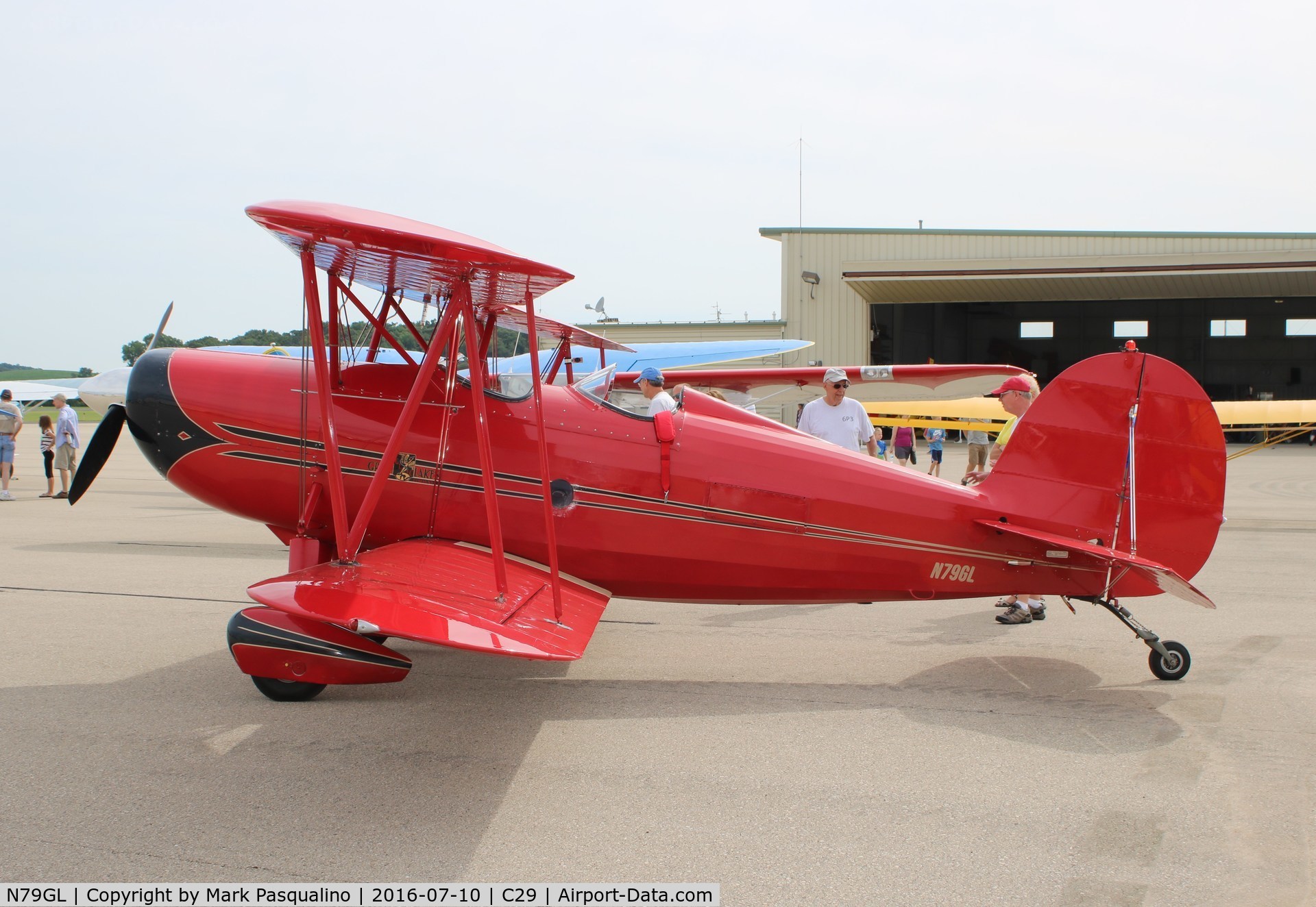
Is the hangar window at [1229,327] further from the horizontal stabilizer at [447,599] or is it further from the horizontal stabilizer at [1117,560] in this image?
the horizontal stabilizer at [447,599]

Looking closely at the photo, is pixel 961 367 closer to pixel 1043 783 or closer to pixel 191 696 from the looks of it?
pixel 1043 783

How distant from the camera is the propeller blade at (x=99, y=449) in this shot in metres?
5.29

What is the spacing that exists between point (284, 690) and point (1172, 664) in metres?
4.83

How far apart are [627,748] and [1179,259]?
32414mm

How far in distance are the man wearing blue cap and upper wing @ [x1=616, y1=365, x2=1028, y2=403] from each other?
5.33 m

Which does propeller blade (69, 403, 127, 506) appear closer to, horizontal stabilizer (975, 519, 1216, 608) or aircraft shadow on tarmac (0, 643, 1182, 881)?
aircraft shadow on tarmac (0, 643, 1182, 881)

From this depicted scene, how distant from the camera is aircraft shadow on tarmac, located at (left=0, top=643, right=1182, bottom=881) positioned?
3273 millimetres

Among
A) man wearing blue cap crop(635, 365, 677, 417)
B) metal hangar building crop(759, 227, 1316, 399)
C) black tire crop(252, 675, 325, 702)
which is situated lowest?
black tire crop(252, 675, 325, 702)

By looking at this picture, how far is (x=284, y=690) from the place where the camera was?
477cm

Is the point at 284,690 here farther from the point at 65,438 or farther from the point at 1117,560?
the point at 65,438

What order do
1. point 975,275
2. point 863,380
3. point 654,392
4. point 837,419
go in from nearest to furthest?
point 654,392 < point 837,419 < point 863,380 < point 975,275

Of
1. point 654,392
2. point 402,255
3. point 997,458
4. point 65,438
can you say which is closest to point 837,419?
point 997,458

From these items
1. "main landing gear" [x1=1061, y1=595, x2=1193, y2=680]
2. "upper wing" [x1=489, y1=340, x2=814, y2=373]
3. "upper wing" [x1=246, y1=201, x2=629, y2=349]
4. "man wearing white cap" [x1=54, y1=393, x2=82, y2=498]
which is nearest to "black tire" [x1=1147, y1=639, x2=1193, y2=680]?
"main landing gear" [x1=1061, y1=595, x2=1193, y2=680]

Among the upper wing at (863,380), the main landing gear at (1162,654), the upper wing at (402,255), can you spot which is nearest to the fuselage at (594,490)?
the main landing gear at (1162,654)
